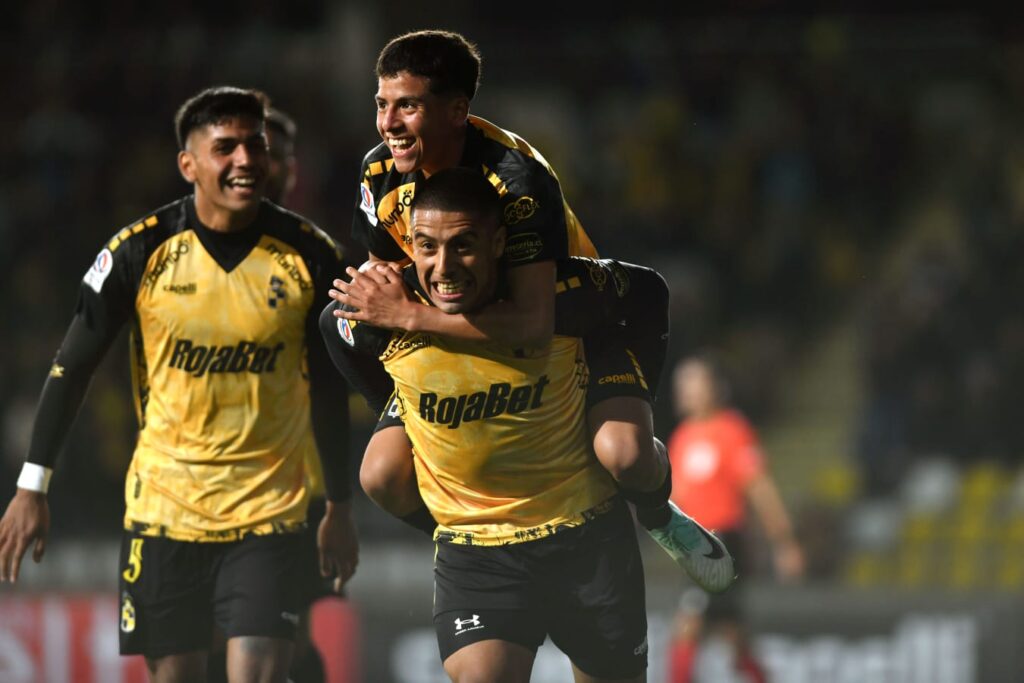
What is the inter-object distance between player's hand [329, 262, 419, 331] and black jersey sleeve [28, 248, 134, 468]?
3.50 ft

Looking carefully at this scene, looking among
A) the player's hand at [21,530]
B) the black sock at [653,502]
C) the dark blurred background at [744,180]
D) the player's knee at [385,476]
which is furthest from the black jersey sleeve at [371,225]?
the dark blurred background at [744,180]

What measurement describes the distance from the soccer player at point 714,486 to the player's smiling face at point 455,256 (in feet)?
17.8

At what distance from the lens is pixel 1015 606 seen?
9695 millimetres

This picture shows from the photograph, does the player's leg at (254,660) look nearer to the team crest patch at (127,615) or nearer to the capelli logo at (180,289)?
the team crest patch at (127,615)

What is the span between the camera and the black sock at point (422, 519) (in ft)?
16.3

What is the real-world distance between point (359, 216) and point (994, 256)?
28.9 feet

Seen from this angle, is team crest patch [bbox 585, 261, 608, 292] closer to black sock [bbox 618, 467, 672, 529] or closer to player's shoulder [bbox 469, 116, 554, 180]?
player's shoulder [bbox 469, 116, 554, 180]

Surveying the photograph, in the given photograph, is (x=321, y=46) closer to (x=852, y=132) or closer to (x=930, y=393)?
(x=852, y=132)

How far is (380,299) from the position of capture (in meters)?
4.45

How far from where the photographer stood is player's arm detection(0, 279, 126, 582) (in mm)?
5234

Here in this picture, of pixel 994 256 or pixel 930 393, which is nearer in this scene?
pixel 930 393

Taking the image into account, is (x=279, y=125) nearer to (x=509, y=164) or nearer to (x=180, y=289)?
(x=180, y=289)

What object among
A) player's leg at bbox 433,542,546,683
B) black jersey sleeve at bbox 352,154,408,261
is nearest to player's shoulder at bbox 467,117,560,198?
black jersey sleeve at bbox 352,154,408,261

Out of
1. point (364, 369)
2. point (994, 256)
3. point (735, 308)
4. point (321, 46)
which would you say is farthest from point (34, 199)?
point (364, 369)
